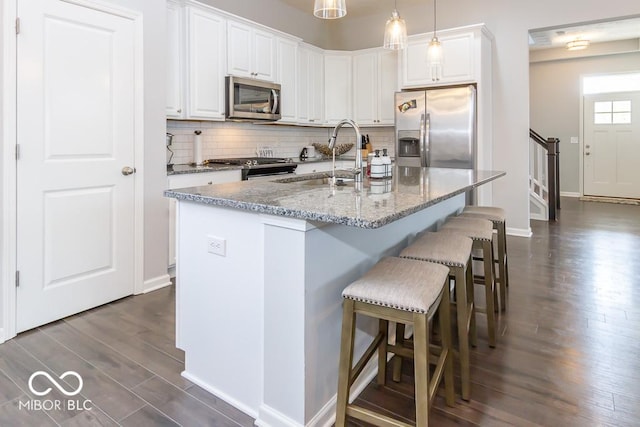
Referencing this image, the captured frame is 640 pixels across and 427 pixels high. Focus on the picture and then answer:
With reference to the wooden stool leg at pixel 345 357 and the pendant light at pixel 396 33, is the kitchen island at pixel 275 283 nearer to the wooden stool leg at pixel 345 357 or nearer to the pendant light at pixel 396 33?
the wooden stool leg at pixel 345 357

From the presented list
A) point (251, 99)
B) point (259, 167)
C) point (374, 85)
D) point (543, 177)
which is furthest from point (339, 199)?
point (543, 177)

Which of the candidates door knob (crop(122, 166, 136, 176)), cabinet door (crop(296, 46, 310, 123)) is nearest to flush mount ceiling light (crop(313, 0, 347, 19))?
door knob (crop(122, 166, 136, 176))

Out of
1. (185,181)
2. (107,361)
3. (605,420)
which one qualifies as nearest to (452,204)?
(605,420)

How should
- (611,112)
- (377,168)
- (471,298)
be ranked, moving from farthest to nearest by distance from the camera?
(611,112)
(377,168)
(471,298)

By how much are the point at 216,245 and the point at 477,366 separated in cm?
148

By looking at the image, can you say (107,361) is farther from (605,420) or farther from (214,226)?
(605,420)

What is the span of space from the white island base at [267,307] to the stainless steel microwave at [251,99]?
243 cm

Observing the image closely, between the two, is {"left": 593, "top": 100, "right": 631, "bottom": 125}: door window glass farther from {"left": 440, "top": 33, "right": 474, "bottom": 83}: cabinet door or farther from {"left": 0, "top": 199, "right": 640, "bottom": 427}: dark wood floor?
{"left": 0, "top": 199, "right": 640, "bottom": 427}: dark wood floor

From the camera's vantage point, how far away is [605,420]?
177 centimetres

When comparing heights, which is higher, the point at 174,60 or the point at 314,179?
the point at 174,60

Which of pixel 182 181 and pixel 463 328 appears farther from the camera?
pixel 182 181

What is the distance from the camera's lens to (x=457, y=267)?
200 cm

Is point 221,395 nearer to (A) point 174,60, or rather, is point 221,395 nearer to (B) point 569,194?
(A) point 174,60

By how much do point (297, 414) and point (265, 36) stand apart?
13.5 feet
